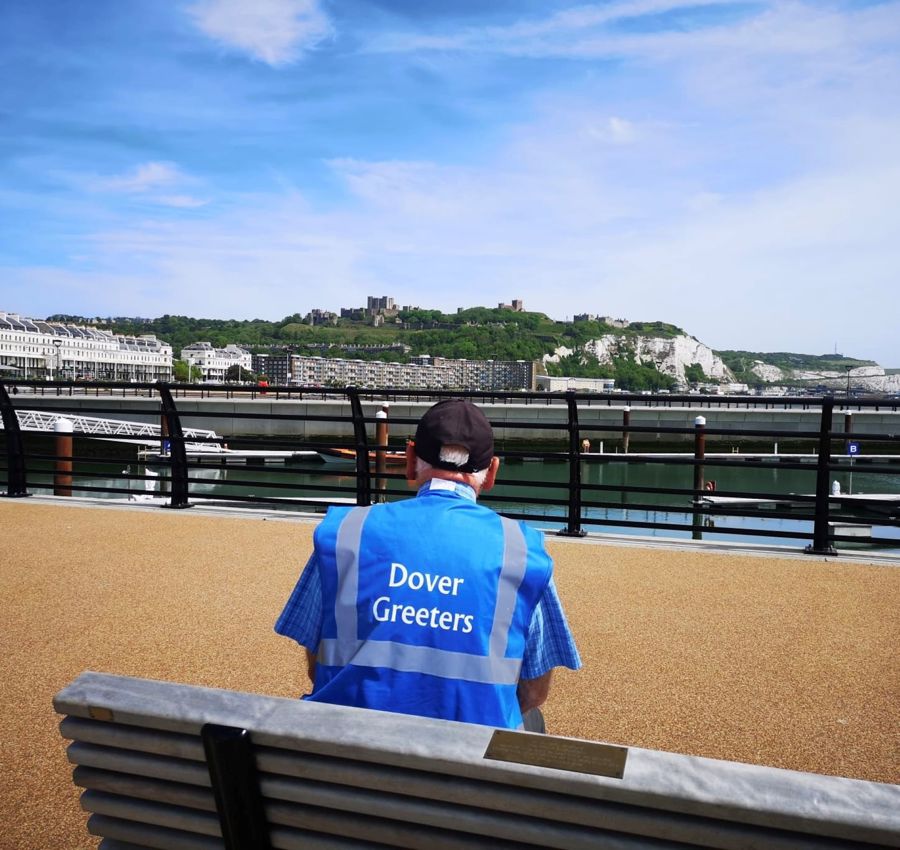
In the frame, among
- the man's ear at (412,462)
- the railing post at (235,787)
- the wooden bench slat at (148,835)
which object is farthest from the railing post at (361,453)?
the railing post at (235,787)

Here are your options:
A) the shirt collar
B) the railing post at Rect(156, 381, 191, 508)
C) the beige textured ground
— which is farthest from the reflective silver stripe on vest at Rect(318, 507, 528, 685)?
the railing post at Rect(156, 381, 191, 508)

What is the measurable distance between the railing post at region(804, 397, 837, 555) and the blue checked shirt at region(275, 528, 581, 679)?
503 centimetres

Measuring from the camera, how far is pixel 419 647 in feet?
6.17

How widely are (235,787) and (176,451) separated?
721cm

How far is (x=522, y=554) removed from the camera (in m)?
1.93

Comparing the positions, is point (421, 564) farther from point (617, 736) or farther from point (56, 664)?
point (56, 664)

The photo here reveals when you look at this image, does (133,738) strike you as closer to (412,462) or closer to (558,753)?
(558,753)

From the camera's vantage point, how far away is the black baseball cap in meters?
2.25

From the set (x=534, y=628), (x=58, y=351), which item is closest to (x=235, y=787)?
(x=534, y=628)

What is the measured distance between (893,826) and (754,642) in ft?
11.5

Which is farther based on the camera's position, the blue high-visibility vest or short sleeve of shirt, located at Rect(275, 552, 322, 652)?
short sleeve of shirt, located at Rect(275, 552, 322, 652)

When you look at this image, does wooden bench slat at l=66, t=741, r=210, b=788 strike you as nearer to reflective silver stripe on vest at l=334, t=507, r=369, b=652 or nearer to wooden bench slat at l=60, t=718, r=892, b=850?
wooden bench slat at l=60, t=718, r=892, b=850

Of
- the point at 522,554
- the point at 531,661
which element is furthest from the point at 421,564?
the point at 531,661

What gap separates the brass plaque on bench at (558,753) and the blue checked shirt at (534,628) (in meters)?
0.51
